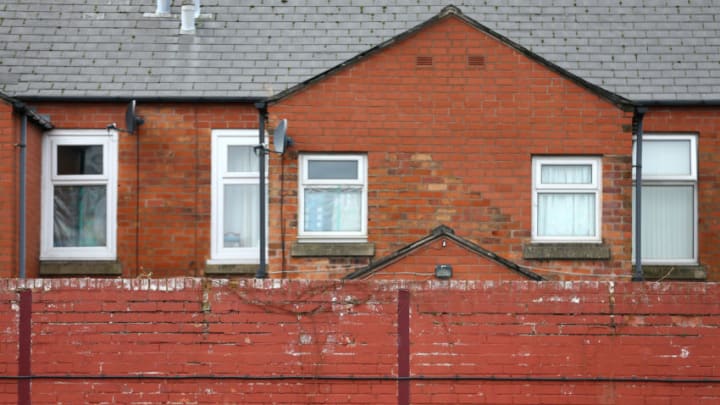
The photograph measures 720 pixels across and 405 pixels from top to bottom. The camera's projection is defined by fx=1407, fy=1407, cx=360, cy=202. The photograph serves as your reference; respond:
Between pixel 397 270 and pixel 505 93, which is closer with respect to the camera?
pixel 397 270

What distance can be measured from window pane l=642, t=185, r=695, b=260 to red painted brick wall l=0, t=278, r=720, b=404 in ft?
23.2

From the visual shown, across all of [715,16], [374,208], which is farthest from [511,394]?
[715,16]

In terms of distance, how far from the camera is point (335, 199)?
60.7ft

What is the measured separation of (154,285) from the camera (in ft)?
42.7

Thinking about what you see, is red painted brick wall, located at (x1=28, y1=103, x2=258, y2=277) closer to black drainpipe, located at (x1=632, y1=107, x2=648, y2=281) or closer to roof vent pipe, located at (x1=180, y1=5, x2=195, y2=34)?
roof vent pipe, located at (x1=180, y1=5, x2=195, y2=34)

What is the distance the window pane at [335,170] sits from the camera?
60.8 ft

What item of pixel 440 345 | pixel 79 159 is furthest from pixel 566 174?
pixel 79 159

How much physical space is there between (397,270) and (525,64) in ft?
11.3

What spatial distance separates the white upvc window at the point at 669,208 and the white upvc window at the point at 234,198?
18.0 feet

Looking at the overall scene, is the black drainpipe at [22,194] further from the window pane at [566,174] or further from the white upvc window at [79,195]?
the window pane at [566,174]

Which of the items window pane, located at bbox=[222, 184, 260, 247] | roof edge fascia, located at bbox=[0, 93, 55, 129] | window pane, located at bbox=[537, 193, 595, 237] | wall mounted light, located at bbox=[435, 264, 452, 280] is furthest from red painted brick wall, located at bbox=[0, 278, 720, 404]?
window pane, located at bbox=[222, 184, 260, 247]

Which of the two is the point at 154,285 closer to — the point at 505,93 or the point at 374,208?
the point at 374,208

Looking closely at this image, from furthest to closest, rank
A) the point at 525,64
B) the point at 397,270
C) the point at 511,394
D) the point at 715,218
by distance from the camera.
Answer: the point at 715,218 < the point at 525,64 < the point at 397,270 < the point at 511,394

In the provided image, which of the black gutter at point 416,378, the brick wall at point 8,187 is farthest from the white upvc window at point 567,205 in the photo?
the brick wall at point 8,187
